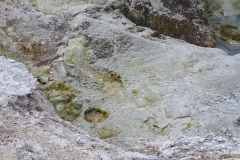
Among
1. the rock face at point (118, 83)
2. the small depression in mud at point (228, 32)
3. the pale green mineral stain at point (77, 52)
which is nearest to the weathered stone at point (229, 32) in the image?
the small depression in mud at point (228, 32)

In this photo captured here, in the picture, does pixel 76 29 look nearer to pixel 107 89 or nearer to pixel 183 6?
pixel 107 89

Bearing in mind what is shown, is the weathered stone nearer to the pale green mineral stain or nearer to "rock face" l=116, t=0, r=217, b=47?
"rock face" l=116, t=0, r=217, b=47

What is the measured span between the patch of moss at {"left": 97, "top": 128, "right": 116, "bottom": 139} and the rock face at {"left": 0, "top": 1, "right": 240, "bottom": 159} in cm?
1

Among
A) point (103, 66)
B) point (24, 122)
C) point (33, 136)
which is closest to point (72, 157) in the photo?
point (33, 136)

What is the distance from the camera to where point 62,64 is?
502cm

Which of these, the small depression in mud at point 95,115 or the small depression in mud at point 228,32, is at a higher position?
the small depression in mud at point 228,32

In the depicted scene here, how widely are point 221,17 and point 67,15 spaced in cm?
422

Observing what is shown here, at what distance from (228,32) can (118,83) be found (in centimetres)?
353

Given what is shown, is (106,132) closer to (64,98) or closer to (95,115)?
(95,115)

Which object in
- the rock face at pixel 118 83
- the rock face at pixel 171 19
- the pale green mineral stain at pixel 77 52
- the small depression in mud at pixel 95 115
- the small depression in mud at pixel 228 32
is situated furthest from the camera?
the small depression in mud at pixel 228 32

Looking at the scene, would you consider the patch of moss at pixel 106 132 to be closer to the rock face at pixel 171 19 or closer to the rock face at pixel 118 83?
the rock face at pixel 118 83

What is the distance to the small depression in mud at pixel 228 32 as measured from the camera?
22.6 ft

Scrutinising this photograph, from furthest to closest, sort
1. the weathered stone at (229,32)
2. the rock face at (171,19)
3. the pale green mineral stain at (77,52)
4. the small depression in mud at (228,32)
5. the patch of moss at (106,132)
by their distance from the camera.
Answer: the weathered stone at (229,32) < the small depression in mud at (228,32) < the rock face at (171,19) < the pale green mineral stain at (77,52) < the patch of moss at (106,132)

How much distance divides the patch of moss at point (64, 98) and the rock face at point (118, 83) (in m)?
0.01
